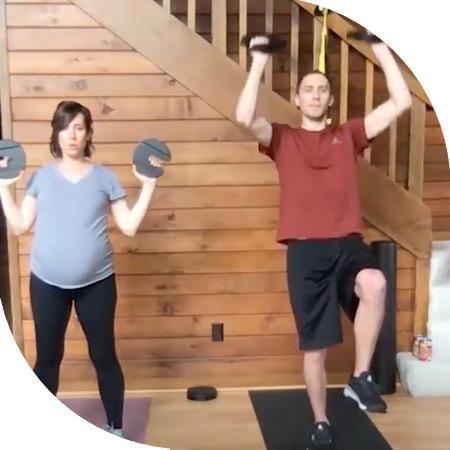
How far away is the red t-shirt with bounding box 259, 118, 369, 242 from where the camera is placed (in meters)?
2.55

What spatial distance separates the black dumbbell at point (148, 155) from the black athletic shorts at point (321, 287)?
569 mm

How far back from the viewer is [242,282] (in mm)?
3223

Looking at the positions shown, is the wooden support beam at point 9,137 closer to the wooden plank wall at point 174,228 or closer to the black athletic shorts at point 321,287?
the wooden plank wall at point 174,228

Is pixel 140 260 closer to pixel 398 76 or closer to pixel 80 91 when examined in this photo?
pixel 80 91

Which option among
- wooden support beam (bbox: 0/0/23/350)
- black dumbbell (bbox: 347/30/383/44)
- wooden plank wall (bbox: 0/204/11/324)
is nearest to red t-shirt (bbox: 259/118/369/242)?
black dumbbell (bbox: 347/30/383/44)

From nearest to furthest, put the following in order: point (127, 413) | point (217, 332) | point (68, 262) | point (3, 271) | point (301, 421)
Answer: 1. point (68, 262)
2. point (301, 421)
3. point (127, 413)
4. point (217, 332)
5. point (3, 271)

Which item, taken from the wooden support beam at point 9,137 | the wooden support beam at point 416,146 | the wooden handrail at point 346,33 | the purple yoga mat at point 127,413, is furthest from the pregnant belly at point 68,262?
the wooden support beam at point 416,146

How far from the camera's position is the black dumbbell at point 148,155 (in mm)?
2307

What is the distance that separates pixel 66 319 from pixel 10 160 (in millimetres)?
577

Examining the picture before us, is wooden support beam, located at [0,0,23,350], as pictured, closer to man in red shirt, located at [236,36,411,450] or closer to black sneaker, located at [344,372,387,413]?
man in red shirt, located at [236,36,411,450]

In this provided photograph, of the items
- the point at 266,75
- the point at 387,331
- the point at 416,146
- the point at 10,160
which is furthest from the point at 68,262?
the point at 416,146

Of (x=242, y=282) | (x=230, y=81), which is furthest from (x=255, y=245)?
(x=230, y=81)

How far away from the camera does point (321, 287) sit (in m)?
2.55

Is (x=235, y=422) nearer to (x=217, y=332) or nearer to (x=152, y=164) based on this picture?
(x=217, y=332)
